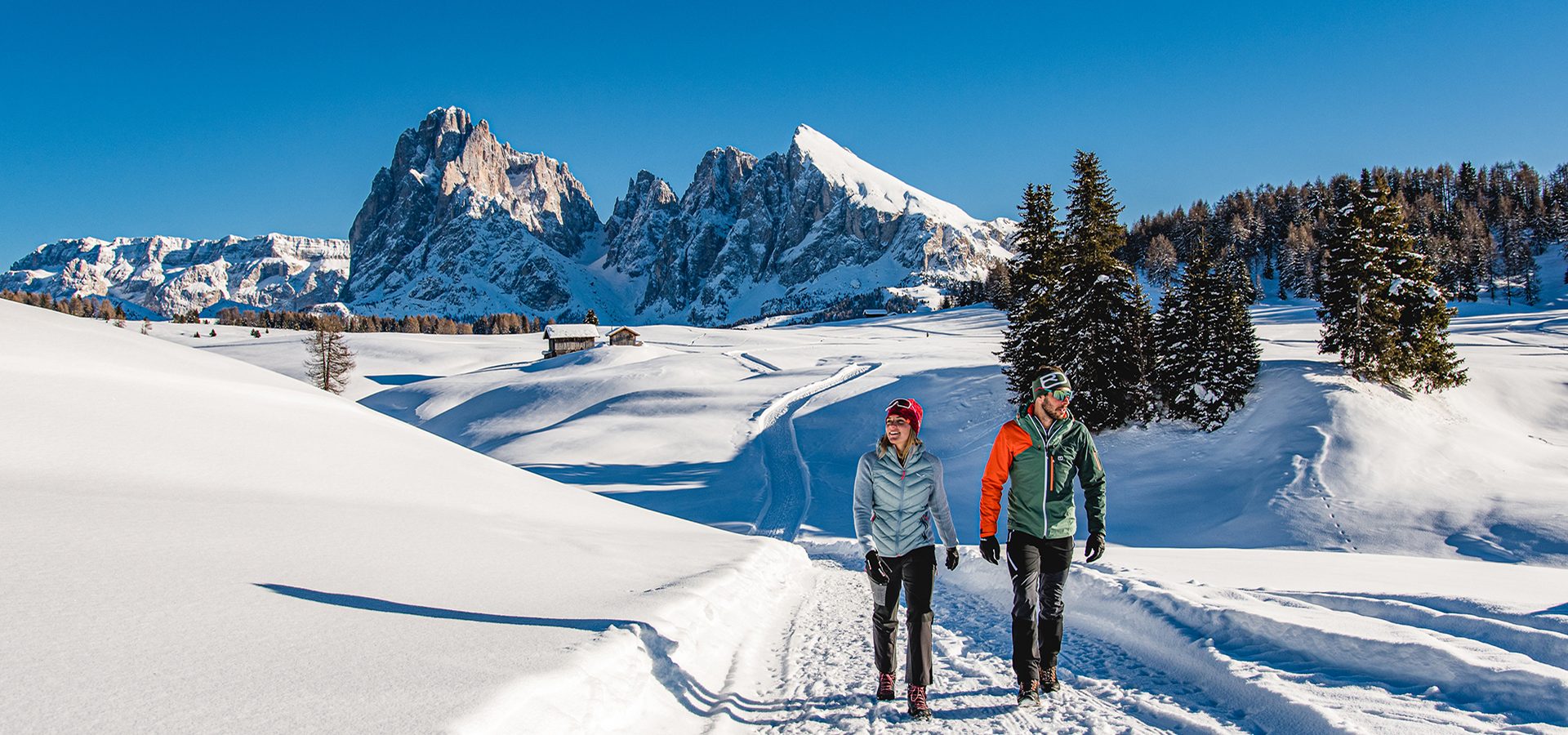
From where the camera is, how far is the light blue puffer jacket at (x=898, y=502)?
17.3 feet

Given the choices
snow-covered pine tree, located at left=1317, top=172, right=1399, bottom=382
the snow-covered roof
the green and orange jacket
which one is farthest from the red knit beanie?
the snow-covered roof

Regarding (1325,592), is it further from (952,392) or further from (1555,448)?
(952,392)

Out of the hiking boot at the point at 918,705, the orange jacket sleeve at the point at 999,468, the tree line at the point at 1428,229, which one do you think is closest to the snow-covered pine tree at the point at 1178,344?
the orange jacket sleeve at the point at 999,468

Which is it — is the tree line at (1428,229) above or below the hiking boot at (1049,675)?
above

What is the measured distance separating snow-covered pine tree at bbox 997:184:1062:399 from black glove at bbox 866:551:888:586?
2359cm

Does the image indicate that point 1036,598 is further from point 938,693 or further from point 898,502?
point 898,502

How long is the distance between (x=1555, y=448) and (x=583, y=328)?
264 ft

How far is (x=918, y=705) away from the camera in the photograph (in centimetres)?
486

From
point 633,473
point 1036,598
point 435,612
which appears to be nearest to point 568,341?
point 633,473

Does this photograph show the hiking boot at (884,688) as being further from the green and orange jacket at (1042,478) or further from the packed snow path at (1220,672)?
the green and orange jacket at (1042,478)

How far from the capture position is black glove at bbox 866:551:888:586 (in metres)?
5.27

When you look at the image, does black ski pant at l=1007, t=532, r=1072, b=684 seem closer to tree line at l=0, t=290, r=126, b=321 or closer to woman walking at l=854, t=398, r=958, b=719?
woman walking at l=854, t=398, r=958, b=719

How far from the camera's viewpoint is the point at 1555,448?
856 inches

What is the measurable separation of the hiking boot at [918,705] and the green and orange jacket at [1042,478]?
1.23m
